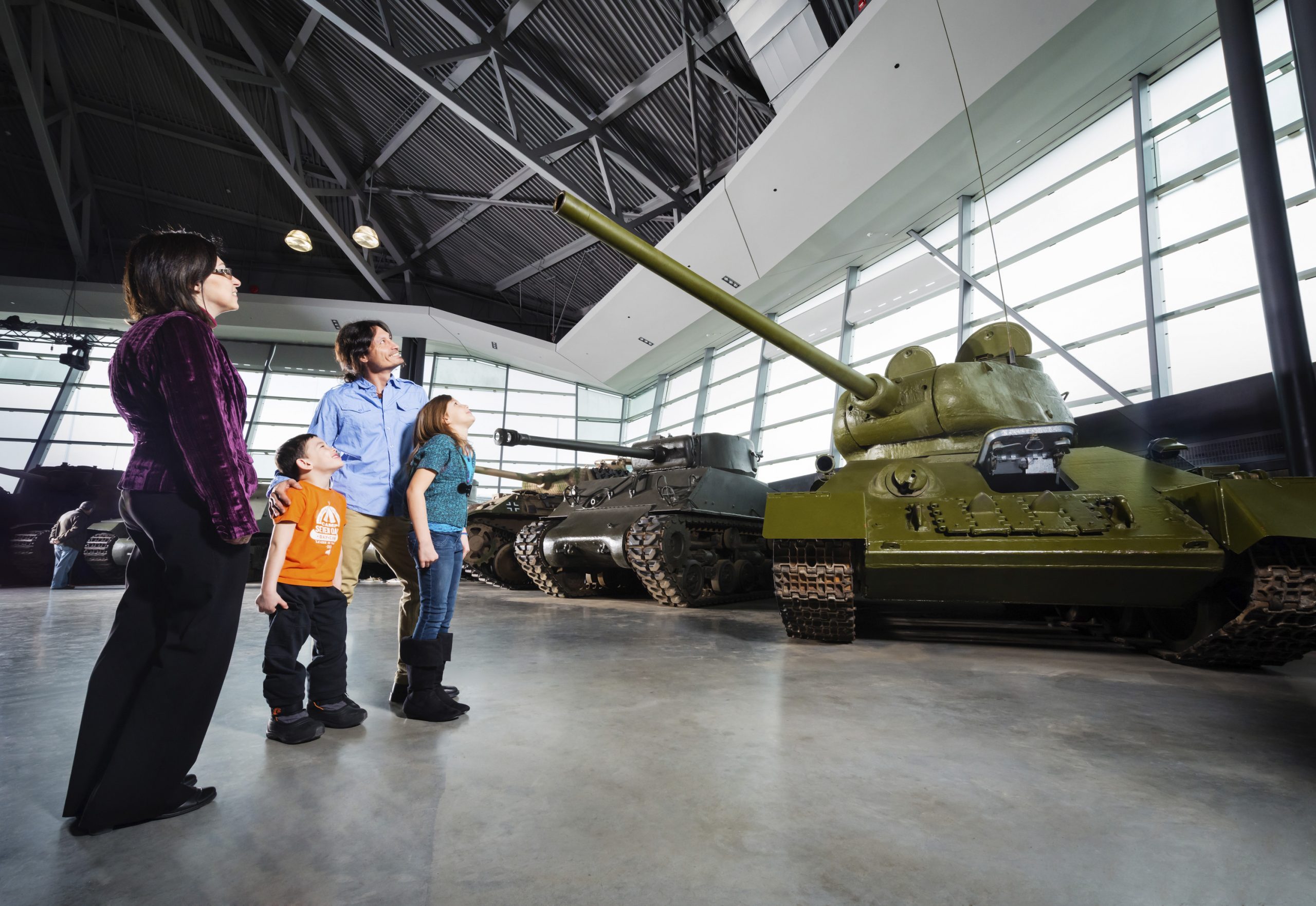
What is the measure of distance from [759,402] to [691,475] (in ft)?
24.2

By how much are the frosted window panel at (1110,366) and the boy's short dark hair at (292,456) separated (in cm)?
848

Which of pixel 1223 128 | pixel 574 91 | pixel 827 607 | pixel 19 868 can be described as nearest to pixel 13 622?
pixel 19 868

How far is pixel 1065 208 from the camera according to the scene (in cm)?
965

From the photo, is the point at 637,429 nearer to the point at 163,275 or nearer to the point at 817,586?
the point at 817,586

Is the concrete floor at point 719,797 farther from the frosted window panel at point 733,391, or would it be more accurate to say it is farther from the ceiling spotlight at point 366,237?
the frosted window panel at point 733,391

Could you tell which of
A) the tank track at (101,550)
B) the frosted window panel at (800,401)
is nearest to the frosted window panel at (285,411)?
the tank track at (101,550)

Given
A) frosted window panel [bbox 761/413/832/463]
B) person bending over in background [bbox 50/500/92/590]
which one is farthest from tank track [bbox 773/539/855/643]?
person bending over in background [bbox 50/500/92/590]

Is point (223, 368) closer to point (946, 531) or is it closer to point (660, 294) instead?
point (946, 531)

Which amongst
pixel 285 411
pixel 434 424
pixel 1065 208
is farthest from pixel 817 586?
pixel 285 411

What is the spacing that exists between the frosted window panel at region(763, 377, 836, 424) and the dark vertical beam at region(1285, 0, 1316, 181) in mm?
7934

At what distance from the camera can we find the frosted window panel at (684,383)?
18.9 meters

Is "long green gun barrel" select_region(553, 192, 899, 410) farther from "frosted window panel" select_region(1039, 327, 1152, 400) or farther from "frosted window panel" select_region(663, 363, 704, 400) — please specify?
"frosted window panel" select_region(663, 363, 704, 400)

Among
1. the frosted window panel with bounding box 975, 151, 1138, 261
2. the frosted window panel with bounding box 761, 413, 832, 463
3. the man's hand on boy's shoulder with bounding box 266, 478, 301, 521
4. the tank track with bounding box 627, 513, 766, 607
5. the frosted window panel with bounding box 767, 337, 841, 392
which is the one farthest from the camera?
the frosted window panel with bounding box 767, 337, 841, 392

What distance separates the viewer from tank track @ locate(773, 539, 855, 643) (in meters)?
4.48
